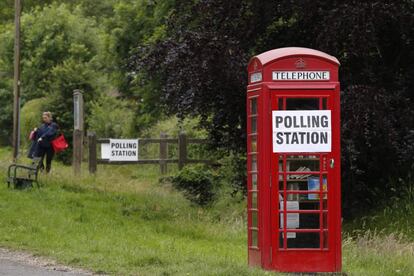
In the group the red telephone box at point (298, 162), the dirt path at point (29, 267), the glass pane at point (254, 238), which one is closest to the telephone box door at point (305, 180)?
the red telephone box at point (298, 162)

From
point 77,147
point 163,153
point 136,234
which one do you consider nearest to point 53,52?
point 163,153

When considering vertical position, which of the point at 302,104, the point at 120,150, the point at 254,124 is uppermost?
the point at 120,150

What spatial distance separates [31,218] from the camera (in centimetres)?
1539

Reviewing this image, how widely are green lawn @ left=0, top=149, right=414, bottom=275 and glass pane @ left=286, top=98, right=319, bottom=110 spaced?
6.57ft

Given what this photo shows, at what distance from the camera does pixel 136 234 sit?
14.7m

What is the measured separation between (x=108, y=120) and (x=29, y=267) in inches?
1056

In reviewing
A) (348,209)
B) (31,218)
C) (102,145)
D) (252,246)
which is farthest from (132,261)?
(102,145)

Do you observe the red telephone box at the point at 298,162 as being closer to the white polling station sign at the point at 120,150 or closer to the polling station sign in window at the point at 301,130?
the polling station sign in window at the point at 301,130

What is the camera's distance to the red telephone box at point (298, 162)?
1009 cm

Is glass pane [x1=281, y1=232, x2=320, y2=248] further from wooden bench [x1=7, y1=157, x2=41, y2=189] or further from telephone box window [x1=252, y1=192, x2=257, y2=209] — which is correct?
wooden bench [x1=7, y1=157, x2=41, y2=189]

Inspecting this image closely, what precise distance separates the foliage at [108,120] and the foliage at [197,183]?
1237 centimetres

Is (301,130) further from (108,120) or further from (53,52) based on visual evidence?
(53,52)

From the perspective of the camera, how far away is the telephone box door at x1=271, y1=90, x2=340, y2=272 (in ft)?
33.1

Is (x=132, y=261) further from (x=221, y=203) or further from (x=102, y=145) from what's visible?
(x=102, y=145)
